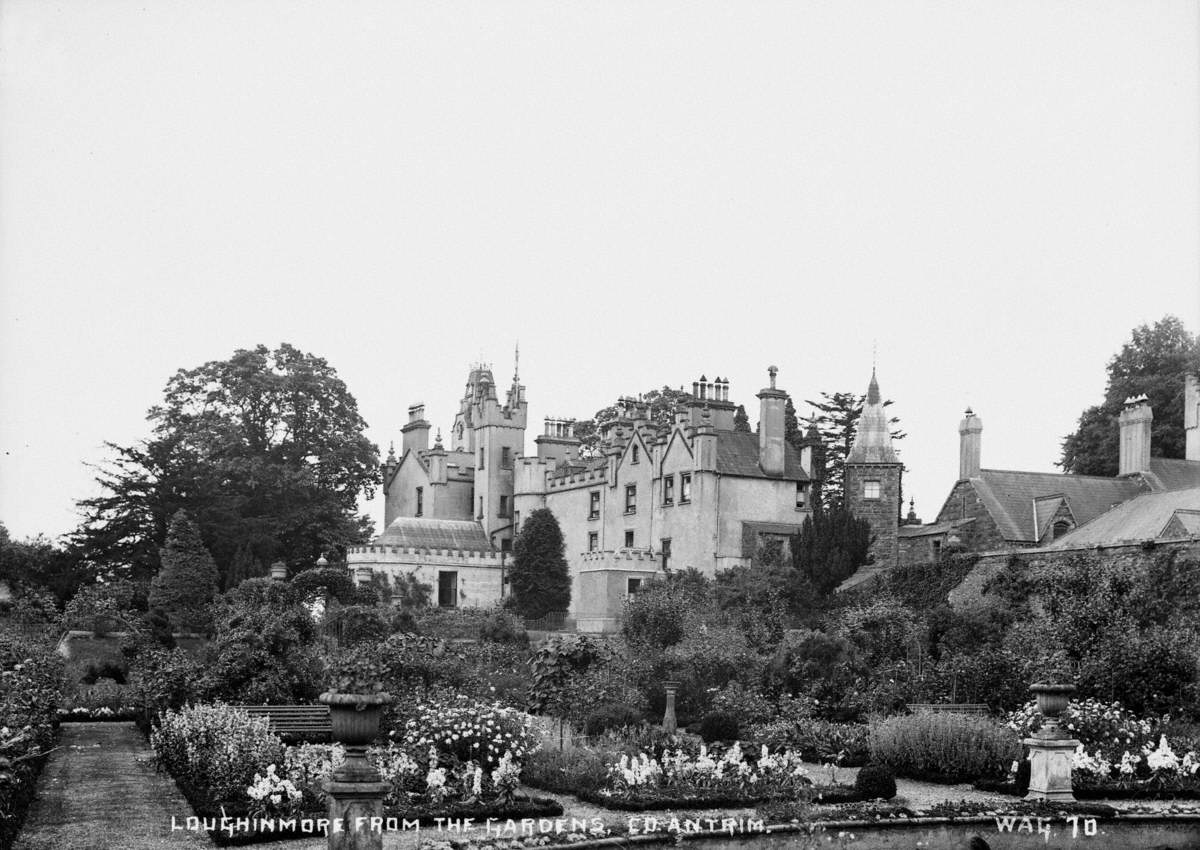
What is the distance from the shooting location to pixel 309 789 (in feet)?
43.8

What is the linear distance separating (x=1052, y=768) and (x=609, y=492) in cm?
3038

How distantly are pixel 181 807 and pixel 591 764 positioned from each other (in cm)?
459

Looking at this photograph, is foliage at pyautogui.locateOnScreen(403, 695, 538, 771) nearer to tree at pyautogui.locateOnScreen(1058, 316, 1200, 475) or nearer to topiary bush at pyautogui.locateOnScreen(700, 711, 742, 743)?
topiary bush at pyautogui.locateOnScreen(700, 711, 742, 743)

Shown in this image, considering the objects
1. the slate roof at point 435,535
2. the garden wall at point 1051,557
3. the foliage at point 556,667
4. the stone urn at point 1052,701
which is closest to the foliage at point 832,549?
the garden wall at point 1051,557

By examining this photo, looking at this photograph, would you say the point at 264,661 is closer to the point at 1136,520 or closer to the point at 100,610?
the point at 100,610

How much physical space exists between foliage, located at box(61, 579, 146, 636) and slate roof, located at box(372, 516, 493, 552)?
919 centimetres

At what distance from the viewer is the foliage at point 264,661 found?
20297mm

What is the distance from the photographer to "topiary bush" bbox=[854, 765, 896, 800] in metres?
14.9

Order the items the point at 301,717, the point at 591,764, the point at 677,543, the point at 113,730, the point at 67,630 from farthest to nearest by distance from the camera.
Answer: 1. the point at 677,543
2. the point at 67,630
3. the point at 113,730
4. the point at 301,717
5. the point at 591,764

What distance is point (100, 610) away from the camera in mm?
36938

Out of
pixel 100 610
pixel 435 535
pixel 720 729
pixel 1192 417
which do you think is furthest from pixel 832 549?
pixel 100 610

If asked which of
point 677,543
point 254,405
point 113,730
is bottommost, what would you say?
point 113,730

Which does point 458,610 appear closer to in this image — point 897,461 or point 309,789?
point 897,461

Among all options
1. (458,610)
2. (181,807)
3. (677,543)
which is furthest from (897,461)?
(181,807)
